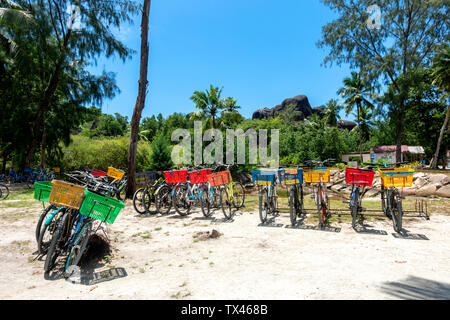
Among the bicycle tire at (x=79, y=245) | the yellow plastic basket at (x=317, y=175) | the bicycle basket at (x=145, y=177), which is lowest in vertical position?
the bicycle tire at (x=79, y=245)

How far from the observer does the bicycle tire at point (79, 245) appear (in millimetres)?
3127

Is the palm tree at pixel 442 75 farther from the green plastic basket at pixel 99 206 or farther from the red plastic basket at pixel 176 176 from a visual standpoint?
the green plastic basket at pixel 99 206

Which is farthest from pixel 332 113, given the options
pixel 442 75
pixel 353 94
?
pixel 442 75

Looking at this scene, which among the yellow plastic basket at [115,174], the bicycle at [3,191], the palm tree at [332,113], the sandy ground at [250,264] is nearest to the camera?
the sandy ground at [250,264]

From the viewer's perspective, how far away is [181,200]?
21.5 ft

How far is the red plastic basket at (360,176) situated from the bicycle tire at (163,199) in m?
3.99

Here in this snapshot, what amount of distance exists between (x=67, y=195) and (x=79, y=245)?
24.6 inches

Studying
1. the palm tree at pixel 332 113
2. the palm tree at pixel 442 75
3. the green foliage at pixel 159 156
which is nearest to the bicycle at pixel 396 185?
the green foliage at pixel 159 156

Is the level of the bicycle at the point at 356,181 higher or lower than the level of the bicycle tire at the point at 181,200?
higher

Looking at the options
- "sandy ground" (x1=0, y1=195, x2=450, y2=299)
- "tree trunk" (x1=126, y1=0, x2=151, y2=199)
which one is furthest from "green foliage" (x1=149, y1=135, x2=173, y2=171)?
"sandy ground" (x1=0, y1=195, x2=450, y2=299)

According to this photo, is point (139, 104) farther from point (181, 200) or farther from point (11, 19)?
point (11, 19)

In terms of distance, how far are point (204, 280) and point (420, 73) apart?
68.8 feet
